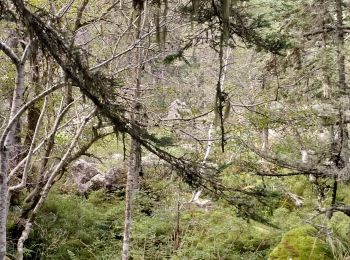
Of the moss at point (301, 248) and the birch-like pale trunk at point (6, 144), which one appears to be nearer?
the birch-like pale trunk at point (6, 144)

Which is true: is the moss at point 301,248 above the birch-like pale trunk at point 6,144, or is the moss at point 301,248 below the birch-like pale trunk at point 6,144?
below

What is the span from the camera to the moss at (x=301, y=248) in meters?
6.27

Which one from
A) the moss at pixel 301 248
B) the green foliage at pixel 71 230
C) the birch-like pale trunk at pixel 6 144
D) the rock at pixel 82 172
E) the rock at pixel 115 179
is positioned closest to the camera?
the birch-like pale trunk at pixel 6 144

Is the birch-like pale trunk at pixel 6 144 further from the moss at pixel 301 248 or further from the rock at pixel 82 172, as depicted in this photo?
the rock at pixel 82 172

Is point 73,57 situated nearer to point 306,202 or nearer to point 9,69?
point 9,69

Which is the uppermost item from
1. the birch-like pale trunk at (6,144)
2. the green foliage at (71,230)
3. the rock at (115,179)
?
the birch-like pale trunk at (6,144)

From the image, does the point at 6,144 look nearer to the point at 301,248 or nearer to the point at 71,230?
the point at 301,248

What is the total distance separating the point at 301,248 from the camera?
6.38m

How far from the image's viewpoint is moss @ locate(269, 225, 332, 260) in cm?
627

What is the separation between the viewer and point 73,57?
2977mm

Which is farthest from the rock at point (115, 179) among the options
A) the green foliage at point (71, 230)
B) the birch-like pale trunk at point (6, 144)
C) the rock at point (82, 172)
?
the birch-like pale trunk at point (6, 144)

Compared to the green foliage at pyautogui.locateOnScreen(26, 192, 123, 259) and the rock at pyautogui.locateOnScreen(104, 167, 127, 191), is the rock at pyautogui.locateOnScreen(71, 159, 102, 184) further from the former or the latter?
the green foliage at pyautogui.locateOnScreen(26, 192, 123, 259)

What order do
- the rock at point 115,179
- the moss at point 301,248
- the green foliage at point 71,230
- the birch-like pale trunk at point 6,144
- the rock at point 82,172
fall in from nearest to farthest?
the birch-like pale trunk at point 6,144 < the moss at point 301,248 < the green foliage at point 71,230 < the rock at point 115,179 < the rock at point 82,172

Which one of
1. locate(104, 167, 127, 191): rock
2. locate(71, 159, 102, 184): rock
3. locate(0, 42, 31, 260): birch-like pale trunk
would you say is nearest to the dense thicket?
locate(0, 42, 31, 260): birch-like pale trunk
